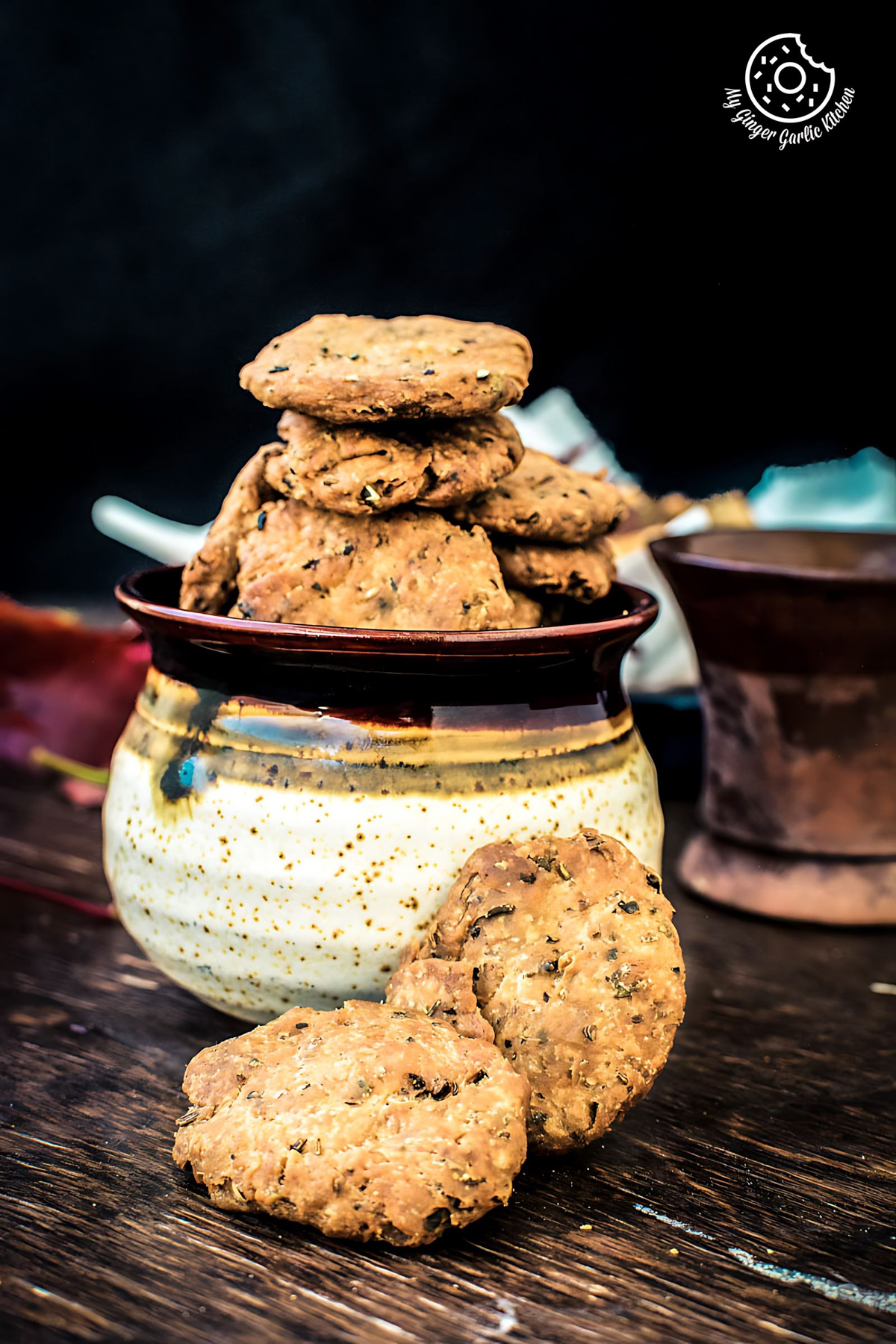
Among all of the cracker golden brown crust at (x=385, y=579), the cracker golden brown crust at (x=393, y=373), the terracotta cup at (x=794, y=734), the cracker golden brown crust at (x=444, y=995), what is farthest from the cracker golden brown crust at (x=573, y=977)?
the terracotta cup at (x=794, y=734)

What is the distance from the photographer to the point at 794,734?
0.99 m

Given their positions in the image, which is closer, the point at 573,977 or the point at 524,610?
the point at 573,977

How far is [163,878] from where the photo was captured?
716 millimetres

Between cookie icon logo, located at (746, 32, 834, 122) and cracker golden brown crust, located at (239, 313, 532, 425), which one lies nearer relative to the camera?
cracker golden brown crust, located at (239, 313, 532, 425)

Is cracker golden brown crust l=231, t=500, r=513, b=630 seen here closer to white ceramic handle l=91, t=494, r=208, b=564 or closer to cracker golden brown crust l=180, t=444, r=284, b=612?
cracker golden brown crust l=180, t=444, r=284, b=612

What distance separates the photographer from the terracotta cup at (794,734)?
940mm

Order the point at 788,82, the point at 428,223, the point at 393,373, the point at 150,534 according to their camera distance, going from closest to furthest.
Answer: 1. the point at 393,373
2. the point at 788,82
3. the point at 150,534
4. the point at 428,223

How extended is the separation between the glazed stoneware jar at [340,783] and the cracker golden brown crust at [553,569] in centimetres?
4

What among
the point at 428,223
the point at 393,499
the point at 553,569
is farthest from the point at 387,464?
the point at 428,223

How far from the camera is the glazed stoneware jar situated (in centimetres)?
67

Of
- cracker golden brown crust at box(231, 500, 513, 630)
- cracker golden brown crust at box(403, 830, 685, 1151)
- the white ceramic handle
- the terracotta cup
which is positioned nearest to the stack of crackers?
cracker golden brown crust at box(231, 500, 513, 630)

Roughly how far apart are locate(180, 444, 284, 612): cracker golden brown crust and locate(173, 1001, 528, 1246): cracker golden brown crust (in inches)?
10.7

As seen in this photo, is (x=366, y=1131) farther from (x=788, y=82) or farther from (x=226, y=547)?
(x=788, y=82)

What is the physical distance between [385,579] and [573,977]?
235mm
